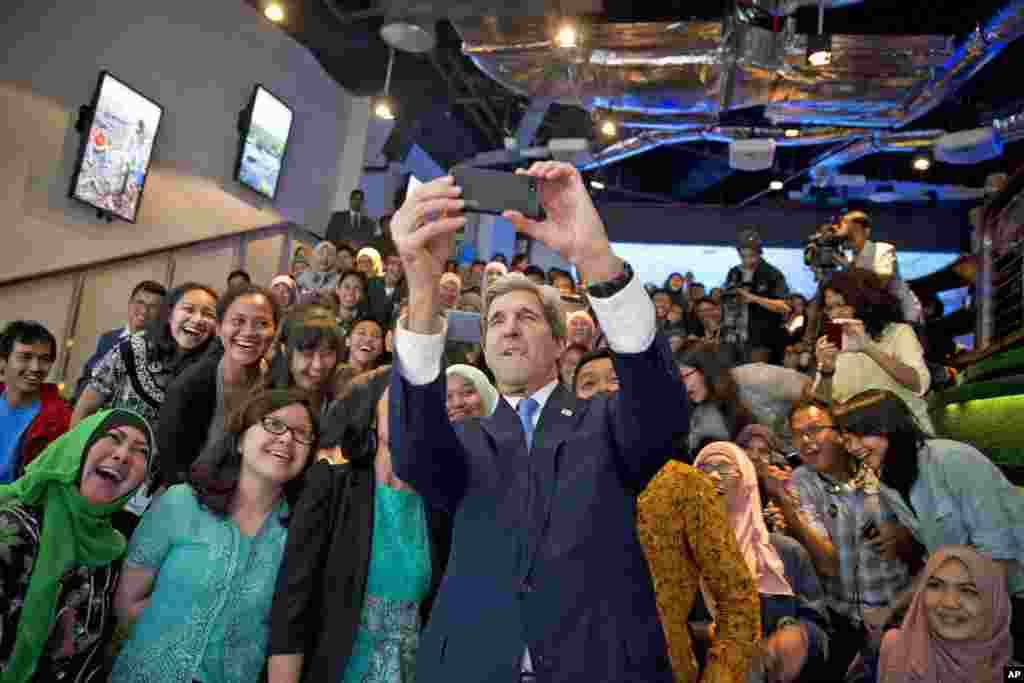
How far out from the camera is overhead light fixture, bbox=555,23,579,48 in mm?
6754

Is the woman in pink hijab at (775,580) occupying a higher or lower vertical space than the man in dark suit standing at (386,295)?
lower

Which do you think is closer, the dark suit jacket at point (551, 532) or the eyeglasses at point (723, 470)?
the dark suit jacket at point (551, 532)

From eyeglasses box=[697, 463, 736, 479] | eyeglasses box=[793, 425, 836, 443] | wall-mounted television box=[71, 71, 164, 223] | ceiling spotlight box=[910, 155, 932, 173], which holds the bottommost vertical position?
eyeglasses box=[697, 463, 736, 479]

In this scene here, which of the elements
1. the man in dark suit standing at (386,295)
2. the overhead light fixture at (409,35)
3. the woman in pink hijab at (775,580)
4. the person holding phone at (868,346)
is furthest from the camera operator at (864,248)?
the overhead light fixture at (409,35)

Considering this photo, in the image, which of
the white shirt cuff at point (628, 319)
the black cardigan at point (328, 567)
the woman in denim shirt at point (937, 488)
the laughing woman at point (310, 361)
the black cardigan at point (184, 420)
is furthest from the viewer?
the laughing woman at point (310, 361)

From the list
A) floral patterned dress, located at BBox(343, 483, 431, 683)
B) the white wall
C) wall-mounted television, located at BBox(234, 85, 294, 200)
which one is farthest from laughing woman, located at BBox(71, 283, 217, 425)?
wall-mounted television, located at BBox(234, 85, 294, 200)

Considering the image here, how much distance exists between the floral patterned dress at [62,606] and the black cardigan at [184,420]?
2.25ft

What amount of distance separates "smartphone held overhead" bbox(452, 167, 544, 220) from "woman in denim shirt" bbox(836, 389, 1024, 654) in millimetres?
1860

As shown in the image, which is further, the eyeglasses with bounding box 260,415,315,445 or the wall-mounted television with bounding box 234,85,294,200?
the wall-mounted television with bounding box 234,85,294,200

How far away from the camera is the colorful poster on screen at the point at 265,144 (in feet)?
28.3

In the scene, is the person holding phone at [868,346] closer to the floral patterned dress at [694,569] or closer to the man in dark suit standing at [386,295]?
the floral patterned dress at [694,569]

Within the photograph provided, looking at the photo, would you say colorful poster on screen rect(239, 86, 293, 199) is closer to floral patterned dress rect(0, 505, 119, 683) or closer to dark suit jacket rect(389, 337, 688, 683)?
floral patterned dress rect(0, 505, 119, 683)

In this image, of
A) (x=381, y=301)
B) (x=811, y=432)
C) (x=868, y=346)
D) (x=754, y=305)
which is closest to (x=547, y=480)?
(x=811, y=432)

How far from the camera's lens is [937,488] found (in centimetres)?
247
